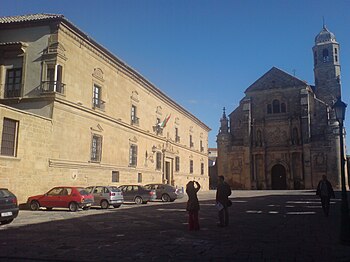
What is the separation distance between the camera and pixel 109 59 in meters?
26.2

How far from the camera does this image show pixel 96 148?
947 inches

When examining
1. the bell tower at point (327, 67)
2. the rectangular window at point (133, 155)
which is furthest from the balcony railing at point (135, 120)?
the bell tower at point (327, 67)

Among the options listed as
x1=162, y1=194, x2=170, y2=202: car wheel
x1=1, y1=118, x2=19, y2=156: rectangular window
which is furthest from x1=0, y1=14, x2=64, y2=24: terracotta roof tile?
x1=162, y1=194, x2=170, y2=202: car wheel

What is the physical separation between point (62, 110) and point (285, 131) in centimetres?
3713

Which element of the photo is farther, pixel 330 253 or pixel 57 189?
pixel 57 189

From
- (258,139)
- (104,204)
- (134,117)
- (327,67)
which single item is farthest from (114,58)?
(327,67)

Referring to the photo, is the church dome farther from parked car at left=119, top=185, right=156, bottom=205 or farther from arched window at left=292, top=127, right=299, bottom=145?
parked car at left=119, top=185, right=156, bottom=205

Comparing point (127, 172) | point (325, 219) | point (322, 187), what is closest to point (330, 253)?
point (325, 219)

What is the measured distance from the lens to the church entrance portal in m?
48.5

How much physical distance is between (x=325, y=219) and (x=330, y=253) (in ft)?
21.6

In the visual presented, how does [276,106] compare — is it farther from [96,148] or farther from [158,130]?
[96,148]

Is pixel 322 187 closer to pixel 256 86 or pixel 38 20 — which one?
pixel 38 20

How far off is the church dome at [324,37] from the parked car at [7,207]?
54.4 m

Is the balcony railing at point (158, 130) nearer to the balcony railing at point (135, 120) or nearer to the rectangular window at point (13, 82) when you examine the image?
the balcony railing at point (135, 120)
